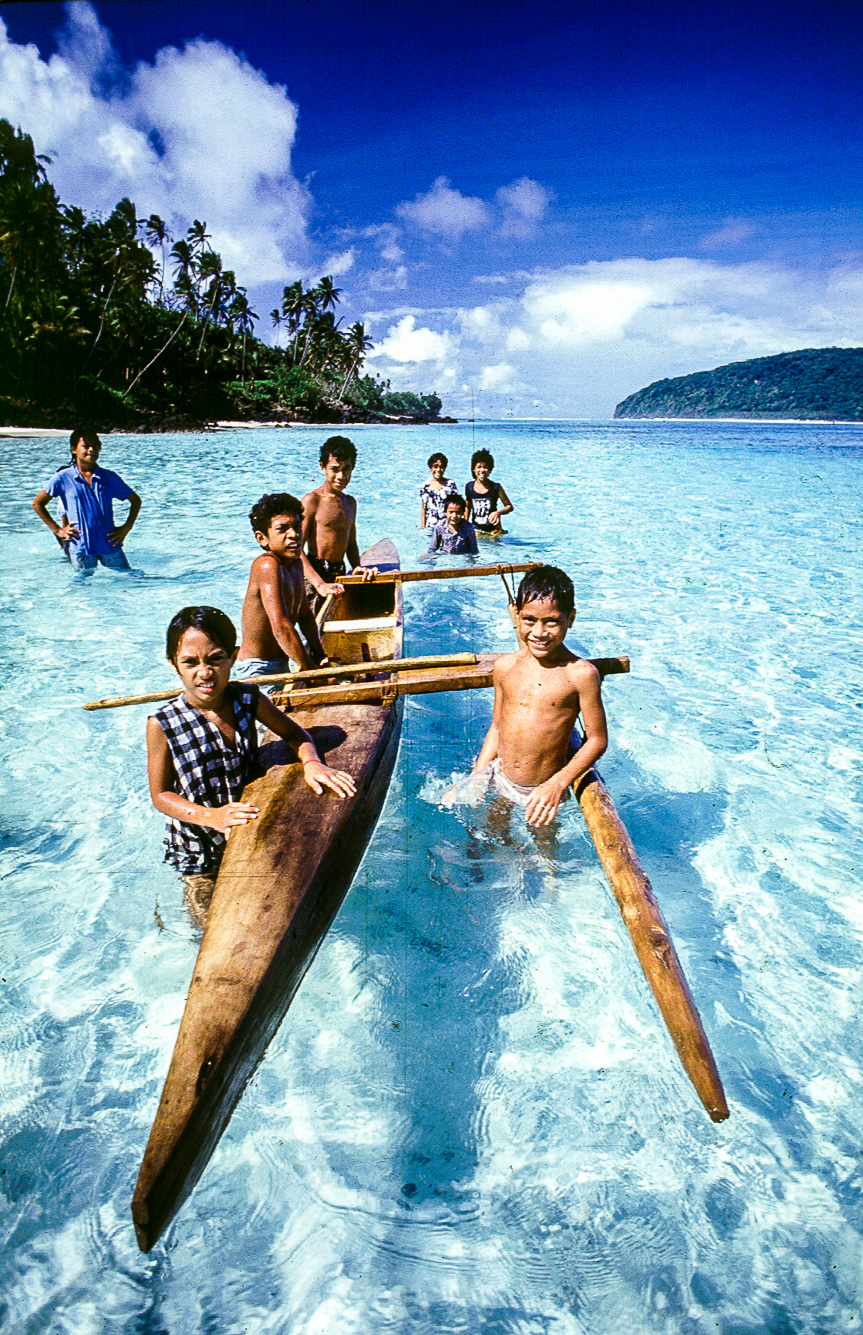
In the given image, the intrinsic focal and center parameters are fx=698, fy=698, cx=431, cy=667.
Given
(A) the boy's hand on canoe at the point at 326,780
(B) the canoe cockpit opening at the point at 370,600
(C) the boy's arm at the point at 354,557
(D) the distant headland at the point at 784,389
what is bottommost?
(B) the canoe cockpit opening at the point at 370,600

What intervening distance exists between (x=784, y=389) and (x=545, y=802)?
385 feet

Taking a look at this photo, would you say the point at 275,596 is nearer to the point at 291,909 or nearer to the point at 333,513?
the point at 291,909

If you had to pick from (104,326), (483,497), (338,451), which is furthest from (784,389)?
(338,451)

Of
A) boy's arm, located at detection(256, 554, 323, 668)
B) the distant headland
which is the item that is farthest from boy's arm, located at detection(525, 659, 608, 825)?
the distant headland

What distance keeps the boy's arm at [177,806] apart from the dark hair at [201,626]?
0.34 metres

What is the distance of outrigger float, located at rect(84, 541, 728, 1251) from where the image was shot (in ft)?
5.40

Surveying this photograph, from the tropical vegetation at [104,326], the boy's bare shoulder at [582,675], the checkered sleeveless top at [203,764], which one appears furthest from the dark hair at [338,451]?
the tropical vegetation at [104,326]

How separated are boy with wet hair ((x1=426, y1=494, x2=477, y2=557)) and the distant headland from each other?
330 feet

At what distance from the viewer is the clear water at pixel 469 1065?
6.35 ft

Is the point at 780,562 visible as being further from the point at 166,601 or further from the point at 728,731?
the point at 166,601

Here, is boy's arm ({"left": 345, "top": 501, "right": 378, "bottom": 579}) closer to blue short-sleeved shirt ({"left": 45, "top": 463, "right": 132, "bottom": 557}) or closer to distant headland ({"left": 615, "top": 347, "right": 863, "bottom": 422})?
blue short-sleeved shirt ({"left": 45, "top": 463, "right": 132, "bottom": 557})

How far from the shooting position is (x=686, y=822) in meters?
4.05

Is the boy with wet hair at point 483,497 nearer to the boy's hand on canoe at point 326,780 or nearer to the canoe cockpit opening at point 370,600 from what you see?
the canoe cockpit opening at point 370,600

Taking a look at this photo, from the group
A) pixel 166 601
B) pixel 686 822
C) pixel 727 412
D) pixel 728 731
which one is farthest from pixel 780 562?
pixel 727 412
